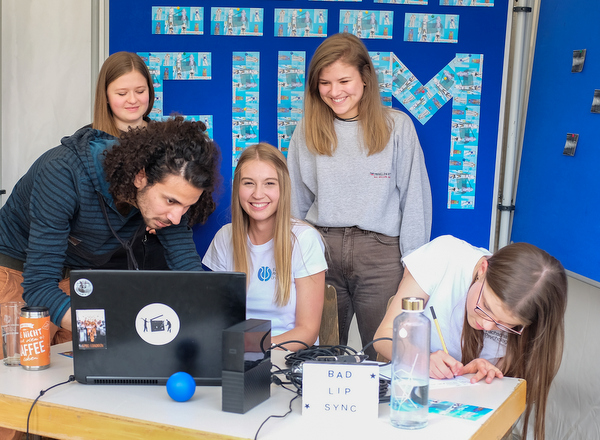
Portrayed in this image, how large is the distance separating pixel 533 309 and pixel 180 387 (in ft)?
2.63

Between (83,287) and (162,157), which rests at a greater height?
(162,157)

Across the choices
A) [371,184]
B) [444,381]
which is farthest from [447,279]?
[371,184]

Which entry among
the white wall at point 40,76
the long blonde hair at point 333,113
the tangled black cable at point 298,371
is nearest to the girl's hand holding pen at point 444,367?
the tangled black cable at point 298,371

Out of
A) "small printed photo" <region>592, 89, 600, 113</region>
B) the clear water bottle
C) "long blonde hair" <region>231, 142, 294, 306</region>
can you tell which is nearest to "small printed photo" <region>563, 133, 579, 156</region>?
"small printed photo" <region>592, 89, 600, 113</region>

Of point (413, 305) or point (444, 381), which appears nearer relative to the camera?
point (413, 305)

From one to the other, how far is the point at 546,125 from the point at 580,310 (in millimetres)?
735

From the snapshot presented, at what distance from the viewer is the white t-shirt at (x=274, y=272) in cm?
196

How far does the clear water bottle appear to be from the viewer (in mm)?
1048

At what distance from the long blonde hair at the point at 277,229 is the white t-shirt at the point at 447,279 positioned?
0.45 metres

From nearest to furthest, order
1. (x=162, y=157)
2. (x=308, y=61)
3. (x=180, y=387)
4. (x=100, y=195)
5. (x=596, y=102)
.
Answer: (x=180, y=387) → (x=162, y=157) → (x=100, y=195) → (x=596, y=102) → (x=308, y=61)

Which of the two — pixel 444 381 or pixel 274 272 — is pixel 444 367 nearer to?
pixel 444 381

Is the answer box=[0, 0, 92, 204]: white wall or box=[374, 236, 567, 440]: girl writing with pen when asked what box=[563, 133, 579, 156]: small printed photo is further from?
box=[0, 0, 92, 204]: white wall

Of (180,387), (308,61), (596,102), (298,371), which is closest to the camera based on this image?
(180,387)

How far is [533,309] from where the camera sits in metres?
1.37
